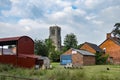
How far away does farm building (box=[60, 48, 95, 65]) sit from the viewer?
5412 cm

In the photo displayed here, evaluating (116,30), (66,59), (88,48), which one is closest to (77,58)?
(66,59)

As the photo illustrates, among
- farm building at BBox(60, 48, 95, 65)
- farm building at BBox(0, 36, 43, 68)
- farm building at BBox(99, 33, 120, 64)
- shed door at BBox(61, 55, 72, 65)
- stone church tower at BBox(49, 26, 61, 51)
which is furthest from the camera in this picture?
stone church tower at BBox(49, 26, 61, 51)

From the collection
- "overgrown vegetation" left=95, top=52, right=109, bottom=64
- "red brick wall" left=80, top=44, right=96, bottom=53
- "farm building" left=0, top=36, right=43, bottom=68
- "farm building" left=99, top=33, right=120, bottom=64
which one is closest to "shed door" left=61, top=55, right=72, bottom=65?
"overgrown vegetation" left=95, top=52, right=109, bottom=64

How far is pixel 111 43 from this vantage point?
67.8m

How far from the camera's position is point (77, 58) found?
54.8 meters

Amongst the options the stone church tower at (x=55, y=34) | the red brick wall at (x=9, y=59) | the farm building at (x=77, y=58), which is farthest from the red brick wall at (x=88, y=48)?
the stone church tower at (x=55, y=34)

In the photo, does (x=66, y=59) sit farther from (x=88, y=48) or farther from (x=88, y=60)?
(x=88, y=48)

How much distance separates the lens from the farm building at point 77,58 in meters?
54.1

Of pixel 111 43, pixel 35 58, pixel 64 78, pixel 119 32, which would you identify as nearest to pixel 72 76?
pixel 64 78

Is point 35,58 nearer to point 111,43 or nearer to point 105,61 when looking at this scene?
point 105,61

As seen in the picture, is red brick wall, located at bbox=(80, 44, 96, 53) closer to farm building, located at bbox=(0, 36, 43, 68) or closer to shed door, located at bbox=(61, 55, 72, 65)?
shed door, located at bbox=(61, 55, 72, 65)

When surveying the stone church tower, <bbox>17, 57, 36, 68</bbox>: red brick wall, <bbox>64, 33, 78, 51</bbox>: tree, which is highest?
the stone church tower

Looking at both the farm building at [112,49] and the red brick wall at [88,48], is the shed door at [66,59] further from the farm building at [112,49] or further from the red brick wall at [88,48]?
the farm building at [112,49]

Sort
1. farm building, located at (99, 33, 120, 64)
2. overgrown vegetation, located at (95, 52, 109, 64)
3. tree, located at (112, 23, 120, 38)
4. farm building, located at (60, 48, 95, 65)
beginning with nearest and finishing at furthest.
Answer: farm building, located at (60, 48, 95, 65), overgrown vegetation, located at (95, 52, 109, 64), farm building, located at (99, 33, 120, 64), tree, located at (112, 23, 120, 38)
